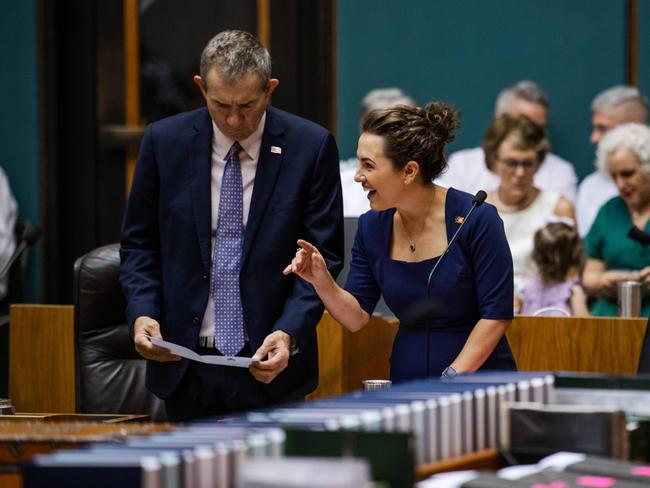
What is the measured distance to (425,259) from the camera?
2.96m

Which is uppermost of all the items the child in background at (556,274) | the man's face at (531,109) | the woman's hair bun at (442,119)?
the man's face at (531,109)

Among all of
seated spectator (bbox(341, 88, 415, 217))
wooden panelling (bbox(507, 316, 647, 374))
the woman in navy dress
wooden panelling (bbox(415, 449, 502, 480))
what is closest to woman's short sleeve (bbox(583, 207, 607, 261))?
seated spectator (bbox(341, 88, 415, 217))

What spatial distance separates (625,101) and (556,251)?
45.7 inches

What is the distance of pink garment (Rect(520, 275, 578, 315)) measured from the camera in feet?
14.7

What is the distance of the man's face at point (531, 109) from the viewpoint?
556cm

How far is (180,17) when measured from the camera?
621 centimetres

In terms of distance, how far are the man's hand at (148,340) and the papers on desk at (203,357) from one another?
0.11ft

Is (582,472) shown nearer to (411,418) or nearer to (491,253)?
(411,418)

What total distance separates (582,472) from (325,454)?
14.6 inches

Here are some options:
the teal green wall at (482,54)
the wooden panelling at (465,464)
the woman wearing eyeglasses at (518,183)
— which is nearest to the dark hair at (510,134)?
the woman wearing eyeglasses at (518,183)

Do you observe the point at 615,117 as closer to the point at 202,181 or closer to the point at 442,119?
the point at 442,119

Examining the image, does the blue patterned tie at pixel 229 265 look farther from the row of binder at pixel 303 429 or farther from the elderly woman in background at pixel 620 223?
the elderly woman in background at pixel 620 223

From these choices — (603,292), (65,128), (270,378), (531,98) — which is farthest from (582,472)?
(65,128)

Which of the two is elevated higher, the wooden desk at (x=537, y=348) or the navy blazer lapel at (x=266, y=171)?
the navy blazer lapel at (x=266, y=171)
